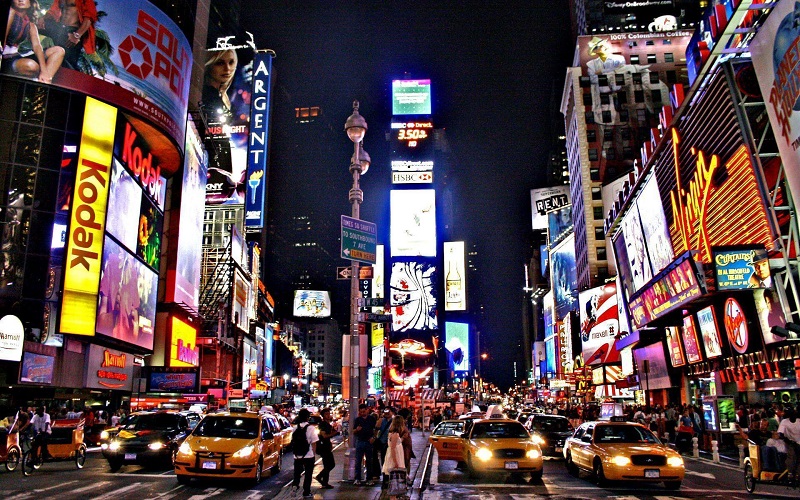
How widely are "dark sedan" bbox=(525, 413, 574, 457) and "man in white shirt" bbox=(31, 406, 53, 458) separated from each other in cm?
1562

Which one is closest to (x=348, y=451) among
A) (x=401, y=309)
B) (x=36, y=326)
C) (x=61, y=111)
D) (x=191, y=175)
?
(x=36, y=326)

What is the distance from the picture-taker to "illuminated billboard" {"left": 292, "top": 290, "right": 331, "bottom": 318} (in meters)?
138

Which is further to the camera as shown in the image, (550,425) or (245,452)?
(550,425)

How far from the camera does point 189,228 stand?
57500 mm

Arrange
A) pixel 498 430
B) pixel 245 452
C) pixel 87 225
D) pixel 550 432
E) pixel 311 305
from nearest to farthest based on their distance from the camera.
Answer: pixel 245 452 → pixel 498 430 → pixel 550 432 → pixel 87 225 → pixel 311 305

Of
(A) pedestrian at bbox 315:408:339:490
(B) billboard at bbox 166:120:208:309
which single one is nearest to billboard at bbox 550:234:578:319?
(B) billboard at bbox 166:120:208:309

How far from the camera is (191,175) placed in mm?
57781

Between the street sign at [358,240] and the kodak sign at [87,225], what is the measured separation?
83.0 feet

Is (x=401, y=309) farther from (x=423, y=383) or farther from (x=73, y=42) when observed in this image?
(x=73, y=42)

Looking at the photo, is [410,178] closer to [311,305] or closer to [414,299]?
[414,299]

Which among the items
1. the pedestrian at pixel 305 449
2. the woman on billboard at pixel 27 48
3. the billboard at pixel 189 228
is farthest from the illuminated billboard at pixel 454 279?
the pedestrian at pixel 305 449

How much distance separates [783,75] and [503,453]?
14.7 m

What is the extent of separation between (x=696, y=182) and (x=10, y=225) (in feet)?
115

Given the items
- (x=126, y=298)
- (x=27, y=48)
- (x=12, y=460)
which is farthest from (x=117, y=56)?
(x=12, y=460)
